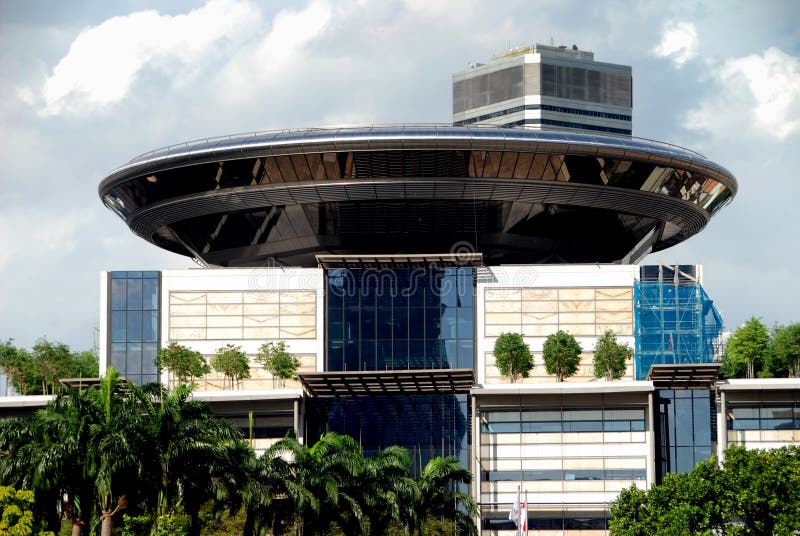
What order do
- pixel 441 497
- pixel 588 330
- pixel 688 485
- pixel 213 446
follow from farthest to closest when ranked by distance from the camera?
1. pixel 588 330
2. pixel 441 497
3. pixel 688 485
4. pixel 213 446

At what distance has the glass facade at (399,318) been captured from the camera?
303 ft

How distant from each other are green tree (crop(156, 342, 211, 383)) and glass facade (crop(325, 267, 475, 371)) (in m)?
8.31

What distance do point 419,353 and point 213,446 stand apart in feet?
113

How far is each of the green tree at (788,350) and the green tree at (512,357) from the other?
18.5 meters

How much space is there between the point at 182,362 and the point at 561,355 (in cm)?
2441

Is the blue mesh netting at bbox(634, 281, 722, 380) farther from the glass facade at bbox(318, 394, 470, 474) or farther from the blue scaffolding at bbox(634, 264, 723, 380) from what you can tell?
the glass facade at bbox(318, 394, 470, 474)

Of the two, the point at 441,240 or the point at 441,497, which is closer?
the point at 441,497

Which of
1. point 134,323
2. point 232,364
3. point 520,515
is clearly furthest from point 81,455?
point 134,323

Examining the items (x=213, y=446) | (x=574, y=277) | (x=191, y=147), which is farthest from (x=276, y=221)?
(x=213, y=446)

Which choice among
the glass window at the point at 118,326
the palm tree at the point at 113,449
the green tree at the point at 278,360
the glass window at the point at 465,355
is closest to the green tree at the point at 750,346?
the glass window at the point at 465,355

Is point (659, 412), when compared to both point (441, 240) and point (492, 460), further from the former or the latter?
point (441, 240)

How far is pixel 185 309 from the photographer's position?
94.1m

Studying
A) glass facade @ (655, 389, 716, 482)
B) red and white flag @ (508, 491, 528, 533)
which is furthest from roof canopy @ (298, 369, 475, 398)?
glass facade @ (655, 389, 716, 482)

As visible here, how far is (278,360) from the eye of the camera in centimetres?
9044
